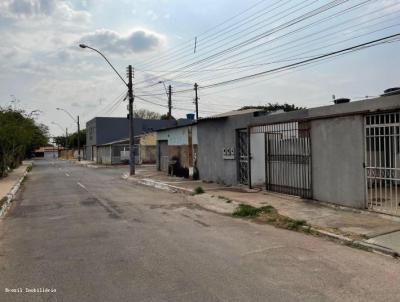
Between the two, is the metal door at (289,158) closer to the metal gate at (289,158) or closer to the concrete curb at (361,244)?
the metal gate at (289,158)

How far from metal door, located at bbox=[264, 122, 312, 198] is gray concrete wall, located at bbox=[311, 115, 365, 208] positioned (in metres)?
0.45

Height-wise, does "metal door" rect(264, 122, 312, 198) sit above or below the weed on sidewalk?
above

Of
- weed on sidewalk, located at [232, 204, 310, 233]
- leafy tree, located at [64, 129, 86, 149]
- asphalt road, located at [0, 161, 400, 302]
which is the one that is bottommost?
asphalt road, located at [0, 161, 400, 302]

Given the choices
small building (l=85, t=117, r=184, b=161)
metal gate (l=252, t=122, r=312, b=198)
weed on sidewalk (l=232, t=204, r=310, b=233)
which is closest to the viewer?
weed on sidewalk (l=232, t=204, r=310, b=233)

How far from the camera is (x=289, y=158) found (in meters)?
14.7

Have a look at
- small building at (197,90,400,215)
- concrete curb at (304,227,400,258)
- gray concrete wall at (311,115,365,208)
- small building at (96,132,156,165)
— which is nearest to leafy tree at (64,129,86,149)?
small building at (96,132,156,165)

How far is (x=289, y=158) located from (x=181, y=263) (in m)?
8.53

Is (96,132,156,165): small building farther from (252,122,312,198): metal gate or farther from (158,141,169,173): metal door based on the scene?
(252,122,312,198): metal gate

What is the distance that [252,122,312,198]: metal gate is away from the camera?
13812mm

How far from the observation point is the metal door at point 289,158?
13.8m

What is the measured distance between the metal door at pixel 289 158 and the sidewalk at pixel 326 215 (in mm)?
387

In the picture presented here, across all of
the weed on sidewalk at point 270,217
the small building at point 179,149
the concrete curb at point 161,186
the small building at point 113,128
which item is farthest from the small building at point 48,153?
the weed on sidewalk at point 270,217

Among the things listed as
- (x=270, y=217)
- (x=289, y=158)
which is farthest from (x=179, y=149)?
(x=270, y=217)

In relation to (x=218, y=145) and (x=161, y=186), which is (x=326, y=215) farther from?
(x=161, y=186)
